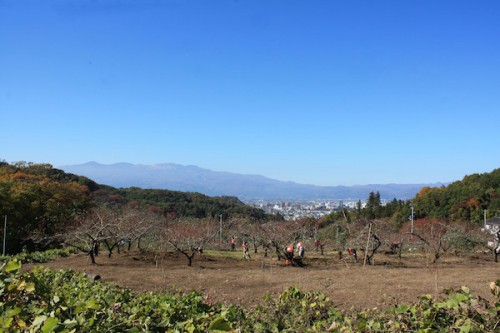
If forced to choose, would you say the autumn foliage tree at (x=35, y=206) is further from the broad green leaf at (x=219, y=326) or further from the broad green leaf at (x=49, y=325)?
the broad green leaf at (x=219, y=326)

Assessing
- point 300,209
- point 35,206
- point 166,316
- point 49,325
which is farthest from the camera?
point 300,209

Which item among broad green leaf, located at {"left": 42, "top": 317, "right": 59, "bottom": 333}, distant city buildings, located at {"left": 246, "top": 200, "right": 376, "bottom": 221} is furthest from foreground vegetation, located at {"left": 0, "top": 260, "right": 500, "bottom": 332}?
distant city buildings, located at {"left": 246, "top": 200, "right": 376, "bottom": 221}

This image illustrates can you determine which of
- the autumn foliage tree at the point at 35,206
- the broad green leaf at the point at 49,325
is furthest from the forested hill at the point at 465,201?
the broad green leaf at the point at 49,325

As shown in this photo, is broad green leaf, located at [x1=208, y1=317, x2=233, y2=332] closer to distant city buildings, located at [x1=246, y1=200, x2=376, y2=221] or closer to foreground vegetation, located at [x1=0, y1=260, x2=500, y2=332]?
foreground vegetation, located at [x1=0, y1=260, x2=500, y2=332]

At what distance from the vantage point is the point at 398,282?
386 inches

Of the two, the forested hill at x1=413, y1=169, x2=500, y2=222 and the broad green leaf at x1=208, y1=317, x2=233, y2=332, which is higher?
the forested hill at x1=413, y1=169, x2=500, y2=222

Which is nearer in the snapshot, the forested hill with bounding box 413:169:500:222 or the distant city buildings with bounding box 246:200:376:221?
the forested hill with bounding box 413:169:500:222

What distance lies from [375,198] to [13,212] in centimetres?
4436

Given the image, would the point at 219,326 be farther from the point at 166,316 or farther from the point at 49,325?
the point at 166,316

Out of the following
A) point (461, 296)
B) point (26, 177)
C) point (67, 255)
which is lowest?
point (67, 255)

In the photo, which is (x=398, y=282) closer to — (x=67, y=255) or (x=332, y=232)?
(x=67, y=255)

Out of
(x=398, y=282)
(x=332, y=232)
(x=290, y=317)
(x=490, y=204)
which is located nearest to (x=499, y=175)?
(x=490, y=204)

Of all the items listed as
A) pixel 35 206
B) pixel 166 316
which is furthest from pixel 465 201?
pixel 166 316

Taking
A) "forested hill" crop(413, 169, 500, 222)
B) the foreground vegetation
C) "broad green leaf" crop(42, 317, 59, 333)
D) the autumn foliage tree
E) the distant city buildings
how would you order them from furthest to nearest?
the distant city buildings < "forested hill" crop(413, 169, 500, 222) < the autumn foliage tree < the foreground vegetation < "broad green leaf" crop(42, 317, 59, 333)
